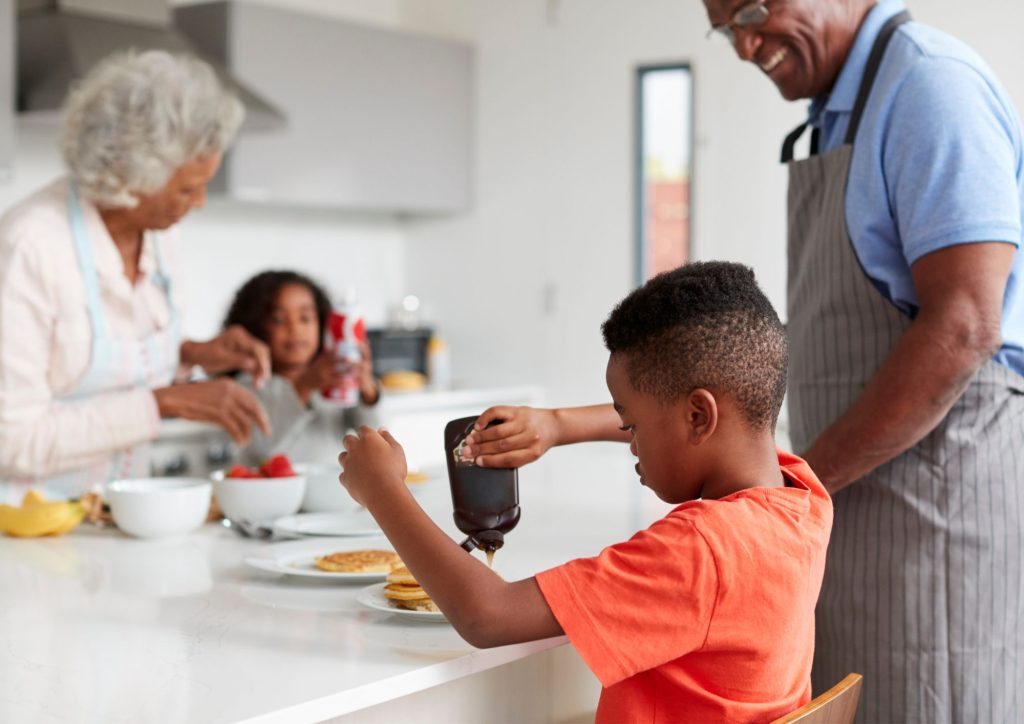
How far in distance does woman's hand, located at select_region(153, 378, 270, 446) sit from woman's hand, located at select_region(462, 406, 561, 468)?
2.30 feet

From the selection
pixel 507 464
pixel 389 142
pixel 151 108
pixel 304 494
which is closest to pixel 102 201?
pixel 151 108

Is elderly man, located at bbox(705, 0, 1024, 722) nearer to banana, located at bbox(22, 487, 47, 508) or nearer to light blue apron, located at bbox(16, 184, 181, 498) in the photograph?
banana, located at bbox(22, 487, 47, 508)

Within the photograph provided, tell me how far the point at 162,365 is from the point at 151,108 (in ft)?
1.51

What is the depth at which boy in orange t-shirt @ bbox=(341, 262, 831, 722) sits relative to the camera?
3.08 feet

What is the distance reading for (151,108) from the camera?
1945 mm

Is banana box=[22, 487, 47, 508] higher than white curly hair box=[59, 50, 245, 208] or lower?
lower

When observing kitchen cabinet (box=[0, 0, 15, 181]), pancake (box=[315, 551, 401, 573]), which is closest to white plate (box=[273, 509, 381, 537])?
pancake (box=[315, 551, 401, 573])

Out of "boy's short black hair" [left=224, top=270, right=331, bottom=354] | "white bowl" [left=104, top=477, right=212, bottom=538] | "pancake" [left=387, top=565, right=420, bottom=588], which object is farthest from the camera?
"boy's short black hair" [left=224, top=270, right=331, bottom=354]

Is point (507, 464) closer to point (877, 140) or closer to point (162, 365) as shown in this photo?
point (877, 140)

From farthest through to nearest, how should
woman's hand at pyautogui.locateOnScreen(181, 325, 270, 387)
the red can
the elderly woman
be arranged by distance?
1. the red can
2. woman's hand at pyautogui.locateOnScreen(181, 325, 270, 387)
3. the elderly woman

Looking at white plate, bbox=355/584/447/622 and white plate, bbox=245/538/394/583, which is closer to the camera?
white plate, bbox=355/584/447/622

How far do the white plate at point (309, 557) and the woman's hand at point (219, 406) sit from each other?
438 mm

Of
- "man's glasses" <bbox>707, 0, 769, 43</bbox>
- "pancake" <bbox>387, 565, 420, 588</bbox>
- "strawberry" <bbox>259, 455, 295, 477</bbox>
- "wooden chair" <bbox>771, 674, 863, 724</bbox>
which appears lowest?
"wooden chair" <bbox>771, 674, 863, 724</bbox>

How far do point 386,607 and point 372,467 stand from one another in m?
0.16
